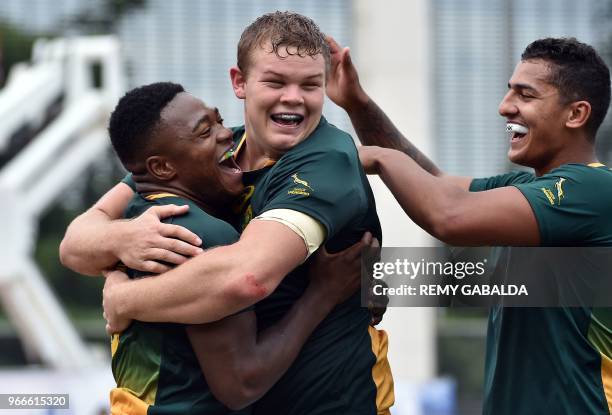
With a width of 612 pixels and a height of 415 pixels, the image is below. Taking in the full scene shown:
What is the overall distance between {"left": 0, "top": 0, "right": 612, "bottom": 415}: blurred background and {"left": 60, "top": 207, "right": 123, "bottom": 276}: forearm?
646 cm

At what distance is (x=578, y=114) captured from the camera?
365 cm

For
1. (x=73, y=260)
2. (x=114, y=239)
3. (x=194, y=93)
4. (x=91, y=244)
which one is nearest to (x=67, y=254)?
(x=73, y=260)

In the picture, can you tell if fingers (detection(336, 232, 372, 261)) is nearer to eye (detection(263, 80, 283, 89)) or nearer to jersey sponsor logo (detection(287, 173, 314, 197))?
jersey sponsor logo (detection(287, 173, 314, 197))

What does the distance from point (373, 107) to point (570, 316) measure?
1157mm

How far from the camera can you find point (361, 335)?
3359 millimetres

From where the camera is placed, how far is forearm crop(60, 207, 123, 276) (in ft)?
10.8

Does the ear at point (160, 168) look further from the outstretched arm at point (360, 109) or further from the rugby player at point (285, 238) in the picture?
the outstretched arm at point (360, 109)

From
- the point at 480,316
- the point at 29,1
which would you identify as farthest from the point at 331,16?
the point at 29,1

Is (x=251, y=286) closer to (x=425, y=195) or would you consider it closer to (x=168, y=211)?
(x=168, y=211)

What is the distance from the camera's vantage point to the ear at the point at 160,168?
322cm

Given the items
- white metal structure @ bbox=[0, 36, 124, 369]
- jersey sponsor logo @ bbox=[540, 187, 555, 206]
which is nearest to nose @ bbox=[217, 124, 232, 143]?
jersey sponsor logo @ bbox=[540, 187, 555, 206]

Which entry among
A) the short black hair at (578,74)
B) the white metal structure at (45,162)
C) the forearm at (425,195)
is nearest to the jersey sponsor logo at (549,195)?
the forearm at (425,195)

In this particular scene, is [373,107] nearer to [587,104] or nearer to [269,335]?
A: [587,104]

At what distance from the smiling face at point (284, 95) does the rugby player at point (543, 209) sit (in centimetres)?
33
